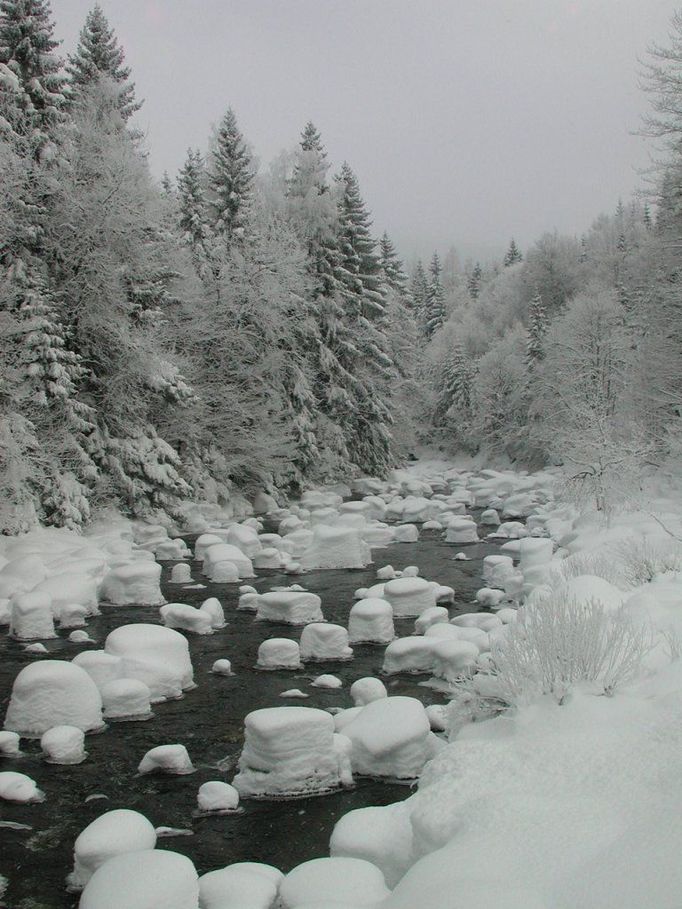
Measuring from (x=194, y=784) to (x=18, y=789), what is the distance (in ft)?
4.61

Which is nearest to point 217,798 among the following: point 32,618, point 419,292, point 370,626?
point 370,626

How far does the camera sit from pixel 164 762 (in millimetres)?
6707

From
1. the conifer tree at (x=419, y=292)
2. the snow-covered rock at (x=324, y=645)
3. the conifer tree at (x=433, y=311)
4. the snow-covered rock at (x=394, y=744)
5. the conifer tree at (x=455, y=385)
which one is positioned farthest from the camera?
the conifer tree at (x=419, y=292)

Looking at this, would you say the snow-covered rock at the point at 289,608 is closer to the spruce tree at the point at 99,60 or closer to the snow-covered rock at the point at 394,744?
the snow-covered rock at the point at 394,744

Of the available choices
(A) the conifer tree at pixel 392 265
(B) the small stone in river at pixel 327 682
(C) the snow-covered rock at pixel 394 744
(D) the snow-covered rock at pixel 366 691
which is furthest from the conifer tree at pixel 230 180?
(C) the snow-covered rock at pixel 394 744

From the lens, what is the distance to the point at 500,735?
5180mm

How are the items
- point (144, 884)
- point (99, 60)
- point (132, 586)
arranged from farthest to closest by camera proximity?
point (99, 60) → point (132, 586) → point (144, 884)

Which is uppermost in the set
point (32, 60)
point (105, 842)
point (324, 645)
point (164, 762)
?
point (32, 60)

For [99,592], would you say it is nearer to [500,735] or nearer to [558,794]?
[500,735]

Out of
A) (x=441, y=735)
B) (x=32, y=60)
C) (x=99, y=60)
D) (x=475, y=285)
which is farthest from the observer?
(x=475, y=285)

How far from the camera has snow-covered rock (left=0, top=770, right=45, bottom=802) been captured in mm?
6090

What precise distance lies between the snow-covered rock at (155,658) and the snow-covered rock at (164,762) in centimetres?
169

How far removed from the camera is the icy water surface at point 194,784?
5.43m

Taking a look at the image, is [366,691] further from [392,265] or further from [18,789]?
[392,265]
